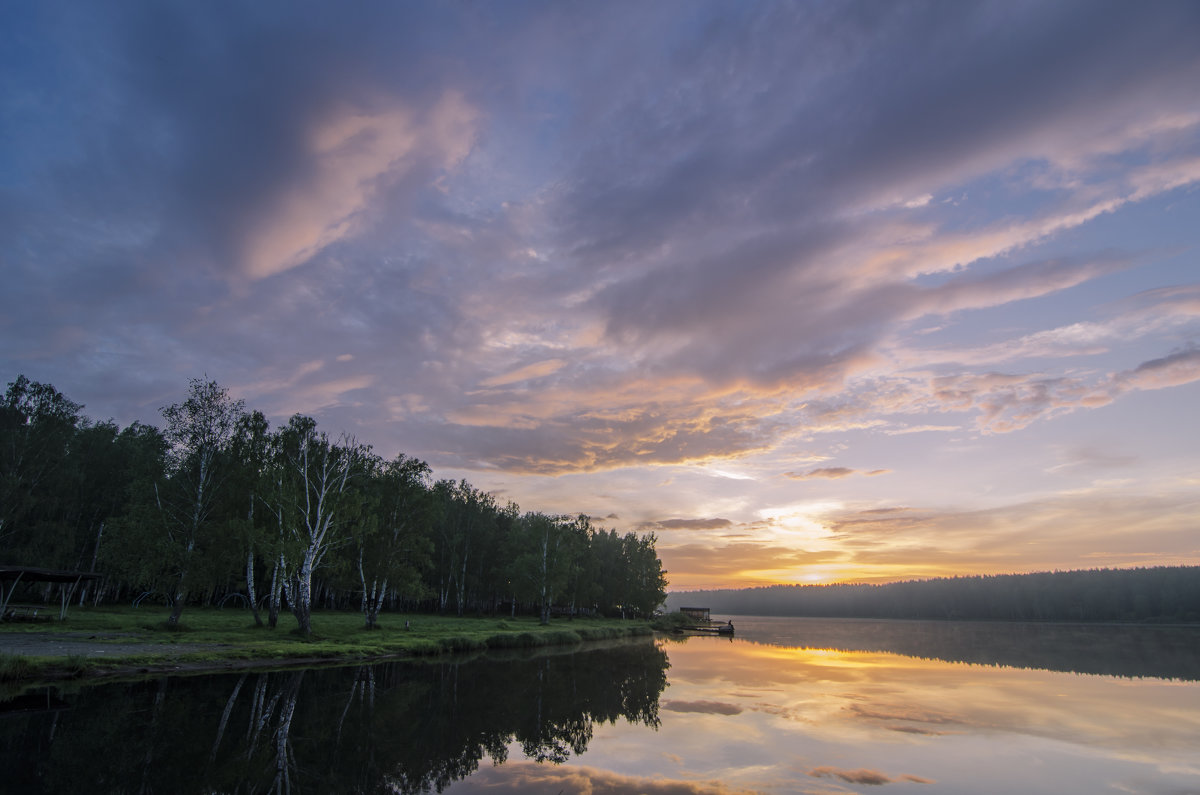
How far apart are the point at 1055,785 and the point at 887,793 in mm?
4705

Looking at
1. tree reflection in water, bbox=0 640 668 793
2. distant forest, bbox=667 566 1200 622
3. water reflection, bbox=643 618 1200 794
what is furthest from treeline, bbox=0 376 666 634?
distant forest, bbox=667 566 1200 622

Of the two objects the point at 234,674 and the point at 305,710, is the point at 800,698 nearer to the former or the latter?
the point at 305,710

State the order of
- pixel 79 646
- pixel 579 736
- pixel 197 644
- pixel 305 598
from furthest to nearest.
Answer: pixel 305 598 < pixel 197 644 < pixel 79 646 < pixel 579 736

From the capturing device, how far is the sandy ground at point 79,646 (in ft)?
79.6

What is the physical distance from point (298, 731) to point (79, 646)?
66.0 ft

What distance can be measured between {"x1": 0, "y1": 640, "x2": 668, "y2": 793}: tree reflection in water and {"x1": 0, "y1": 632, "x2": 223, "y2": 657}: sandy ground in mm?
6310

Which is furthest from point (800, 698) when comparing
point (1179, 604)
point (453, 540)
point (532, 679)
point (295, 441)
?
point (1179, 604)

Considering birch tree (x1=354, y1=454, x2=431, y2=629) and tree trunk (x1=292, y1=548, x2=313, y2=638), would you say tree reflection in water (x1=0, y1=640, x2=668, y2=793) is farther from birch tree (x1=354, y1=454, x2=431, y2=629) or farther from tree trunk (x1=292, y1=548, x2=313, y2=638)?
birch tree (x1=354, y1=454, x2=431, y2=629)

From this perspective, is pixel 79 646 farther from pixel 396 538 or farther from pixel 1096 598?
pixel 1096 598

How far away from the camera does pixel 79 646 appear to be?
87.6 ft

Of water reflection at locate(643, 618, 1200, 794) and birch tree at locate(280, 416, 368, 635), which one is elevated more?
birch tree at locate(280, 416, 368, 635)

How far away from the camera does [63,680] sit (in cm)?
2055

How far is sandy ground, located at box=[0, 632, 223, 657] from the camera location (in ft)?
79.6

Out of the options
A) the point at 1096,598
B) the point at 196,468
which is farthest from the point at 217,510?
the point at 1096,598
